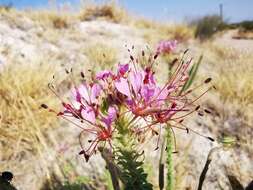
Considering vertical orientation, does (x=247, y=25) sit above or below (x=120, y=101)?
below

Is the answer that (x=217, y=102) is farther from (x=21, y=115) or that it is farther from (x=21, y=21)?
(x=21, y=21)

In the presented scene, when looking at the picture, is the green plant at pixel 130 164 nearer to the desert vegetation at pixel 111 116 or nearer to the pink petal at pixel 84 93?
the desert vegetation at pixel 111 116

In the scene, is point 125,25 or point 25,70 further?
point 125,25

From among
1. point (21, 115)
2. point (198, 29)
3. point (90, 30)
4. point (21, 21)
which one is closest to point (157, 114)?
point (21, 115)

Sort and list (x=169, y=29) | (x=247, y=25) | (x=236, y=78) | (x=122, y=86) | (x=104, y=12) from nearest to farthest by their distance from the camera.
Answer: (x=122, y=86)
(x=236, y=78)
(x=104, y=12)
(x=169, y=29)
(x=247, y=25)

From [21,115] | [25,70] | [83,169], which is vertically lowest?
[83,169]

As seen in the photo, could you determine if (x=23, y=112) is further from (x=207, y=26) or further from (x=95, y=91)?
(x=207, y=26)

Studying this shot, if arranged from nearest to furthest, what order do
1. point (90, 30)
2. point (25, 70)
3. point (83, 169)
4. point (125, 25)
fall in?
point (83, 169) < point (25, 70) < point (90, 30) < point (125, 25)

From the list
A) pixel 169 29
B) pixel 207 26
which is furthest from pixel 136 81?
pixel 207 26
